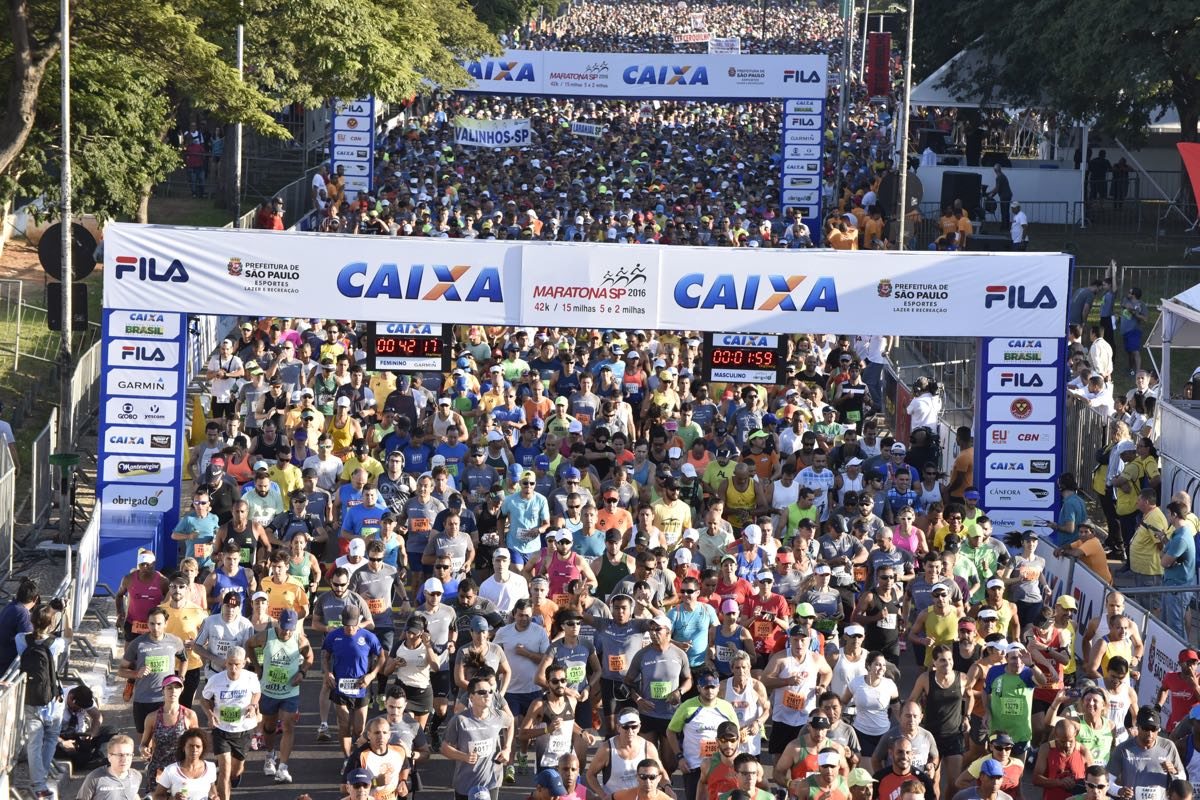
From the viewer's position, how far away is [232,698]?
1422 centimetres

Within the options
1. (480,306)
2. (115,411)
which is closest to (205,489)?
(115,411)

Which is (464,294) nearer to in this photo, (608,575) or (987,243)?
(608,575)

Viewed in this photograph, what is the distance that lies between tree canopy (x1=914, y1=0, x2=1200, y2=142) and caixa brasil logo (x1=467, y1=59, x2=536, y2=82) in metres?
10.5

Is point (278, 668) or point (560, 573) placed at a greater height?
point (560, 573)

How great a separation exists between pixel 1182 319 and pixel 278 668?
13444 mm

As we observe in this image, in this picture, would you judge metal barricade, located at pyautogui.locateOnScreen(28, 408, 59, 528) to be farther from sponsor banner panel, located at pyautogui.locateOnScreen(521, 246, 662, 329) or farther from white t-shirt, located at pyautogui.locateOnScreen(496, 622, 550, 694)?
white t-shirt, located at pyautogui.locateOnScreen(496, 622, 550, 694)

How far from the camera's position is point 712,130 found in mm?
60688

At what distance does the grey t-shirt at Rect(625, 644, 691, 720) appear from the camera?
14.5 meters

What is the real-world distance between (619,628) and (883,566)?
2907mm

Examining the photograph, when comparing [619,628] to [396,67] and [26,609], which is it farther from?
[396,67]

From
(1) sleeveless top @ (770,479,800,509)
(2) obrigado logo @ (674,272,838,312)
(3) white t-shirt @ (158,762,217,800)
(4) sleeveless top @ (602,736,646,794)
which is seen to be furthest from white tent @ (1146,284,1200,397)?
(3) white t-shirt @ (158,762,217,800)

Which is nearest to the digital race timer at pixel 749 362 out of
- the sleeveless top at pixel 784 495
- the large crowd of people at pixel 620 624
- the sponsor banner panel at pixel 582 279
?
the large crowd of people at pixel 620 624

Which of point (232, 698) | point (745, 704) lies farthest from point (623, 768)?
point (232, 698)

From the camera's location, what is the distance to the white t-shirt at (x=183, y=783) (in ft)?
41.4
